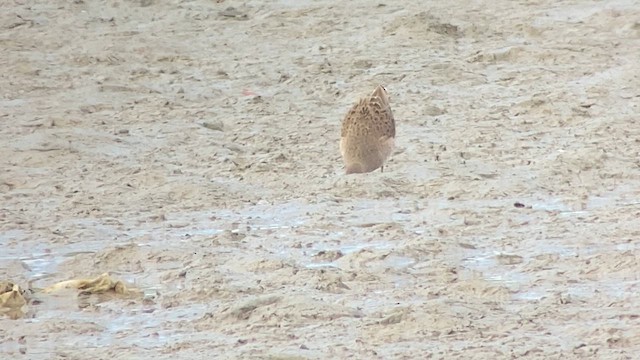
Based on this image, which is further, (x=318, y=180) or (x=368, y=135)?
(x=368, y=135)

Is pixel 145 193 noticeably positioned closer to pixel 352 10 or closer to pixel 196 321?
pixel 196 321

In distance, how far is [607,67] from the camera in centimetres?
1099

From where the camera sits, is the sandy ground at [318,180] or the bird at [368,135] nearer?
the sandy ground at [318,180]

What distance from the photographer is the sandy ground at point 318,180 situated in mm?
6344

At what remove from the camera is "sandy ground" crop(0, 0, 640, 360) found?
20.8ft

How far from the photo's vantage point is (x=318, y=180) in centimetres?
900

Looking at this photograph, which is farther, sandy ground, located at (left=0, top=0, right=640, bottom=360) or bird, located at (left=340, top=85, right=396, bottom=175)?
bird, located at (left=340, top=85, right=396, bottom=175)

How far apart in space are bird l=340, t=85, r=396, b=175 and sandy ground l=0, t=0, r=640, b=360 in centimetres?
11

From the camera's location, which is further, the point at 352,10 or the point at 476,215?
the point at 352,10

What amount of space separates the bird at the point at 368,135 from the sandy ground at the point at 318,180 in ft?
0.37

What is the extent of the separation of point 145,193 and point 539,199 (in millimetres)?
2271

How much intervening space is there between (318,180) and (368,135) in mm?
429

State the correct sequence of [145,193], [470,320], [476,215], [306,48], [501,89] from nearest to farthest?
[470,320]
[476,215]
[145,193]
[501,89]
[306,48]

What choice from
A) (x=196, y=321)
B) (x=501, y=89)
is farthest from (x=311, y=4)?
(x=196, y=321)
